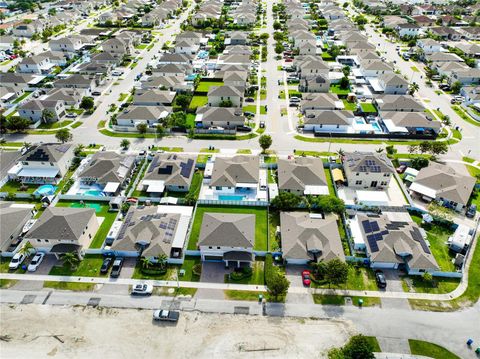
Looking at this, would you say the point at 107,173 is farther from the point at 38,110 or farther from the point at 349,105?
the point at 349,105

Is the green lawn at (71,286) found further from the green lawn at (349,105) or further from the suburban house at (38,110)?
the green lawn at (349,105)

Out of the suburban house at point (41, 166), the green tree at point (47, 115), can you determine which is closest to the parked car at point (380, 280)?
the suburban house at point (41, 166)

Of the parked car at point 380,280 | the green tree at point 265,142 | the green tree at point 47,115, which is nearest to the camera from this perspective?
the parked car at point 380,280

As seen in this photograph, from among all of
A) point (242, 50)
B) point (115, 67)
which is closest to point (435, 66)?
point (242, 50)

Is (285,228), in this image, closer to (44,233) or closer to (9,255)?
(44,233)

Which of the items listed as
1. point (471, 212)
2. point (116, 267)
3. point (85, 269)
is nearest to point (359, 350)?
point (116, 267)

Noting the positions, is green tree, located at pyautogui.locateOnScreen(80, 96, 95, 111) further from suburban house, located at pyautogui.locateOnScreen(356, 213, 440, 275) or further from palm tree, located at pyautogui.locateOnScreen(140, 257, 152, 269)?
suburban house, located at pyautogui.locateOnScreen(356, 213, 440, 275)
